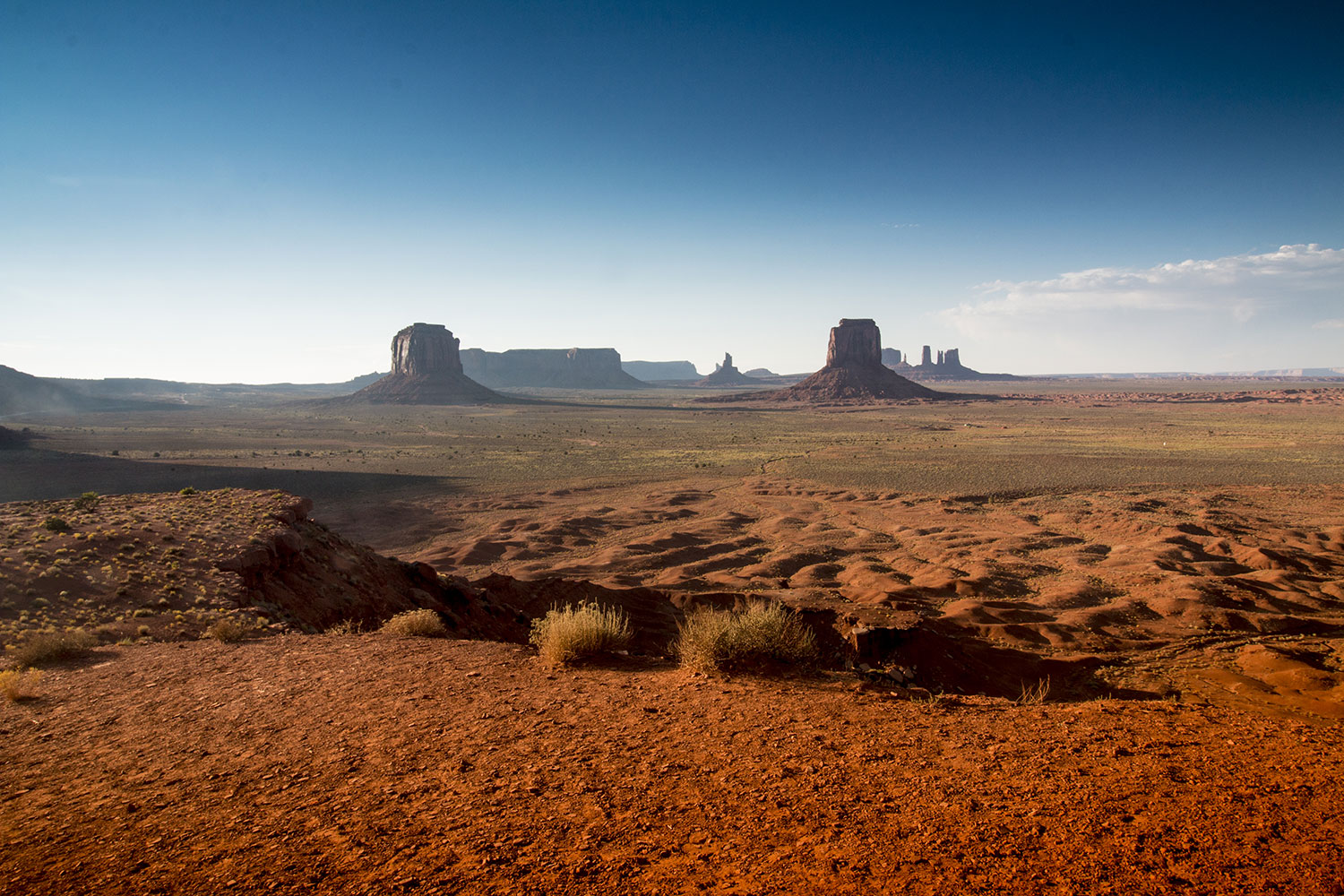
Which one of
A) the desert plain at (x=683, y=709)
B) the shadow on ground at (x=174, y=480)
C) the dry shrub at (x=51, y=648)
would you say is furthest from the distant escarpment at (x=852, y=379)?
the dry shrub at (x=51, y=648)

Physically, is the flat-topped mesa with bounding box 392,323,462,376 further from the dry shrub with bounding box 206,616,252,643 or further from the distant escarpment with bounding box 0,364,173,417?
the dry shrub with bounding box 206,616,252,643

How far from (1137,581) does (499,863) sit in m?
17.9

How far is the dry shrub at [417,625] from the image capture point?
927 cm

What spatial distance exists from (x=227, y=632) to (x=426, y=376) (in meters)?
130

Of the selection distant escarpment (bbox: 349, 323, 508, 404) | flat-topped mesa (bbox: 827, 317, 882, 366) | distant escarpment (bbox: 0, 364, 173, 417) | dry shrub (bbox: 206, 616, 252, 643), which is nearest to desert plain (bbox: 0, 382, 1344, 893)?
dry shrub (bbox: 206, 616, 252, 643)

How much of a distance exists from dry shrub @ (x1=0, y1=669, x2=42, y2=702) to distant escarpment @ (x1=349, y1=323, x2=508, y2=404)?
114754mm

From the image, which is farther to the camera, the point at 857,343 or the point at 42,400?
the point at 857,343

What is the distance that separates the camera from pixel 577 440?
5894 cm

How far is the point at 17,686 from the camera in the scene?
662 centimetres

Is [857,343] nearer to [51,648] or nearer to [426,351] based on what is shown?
[426,351]

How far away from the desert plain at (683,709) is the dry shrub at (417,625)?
393 millimetres

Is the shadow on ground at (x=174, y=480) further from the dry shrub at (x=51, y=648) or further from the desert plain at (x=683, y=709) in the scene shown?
the dry shrub at (x=51, y=648)

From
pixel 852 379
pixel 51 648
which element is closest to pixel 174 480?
pixel 51 648

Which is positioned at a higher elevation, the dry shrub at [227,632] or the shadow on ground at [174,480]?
the dry shrub at [227,632]
